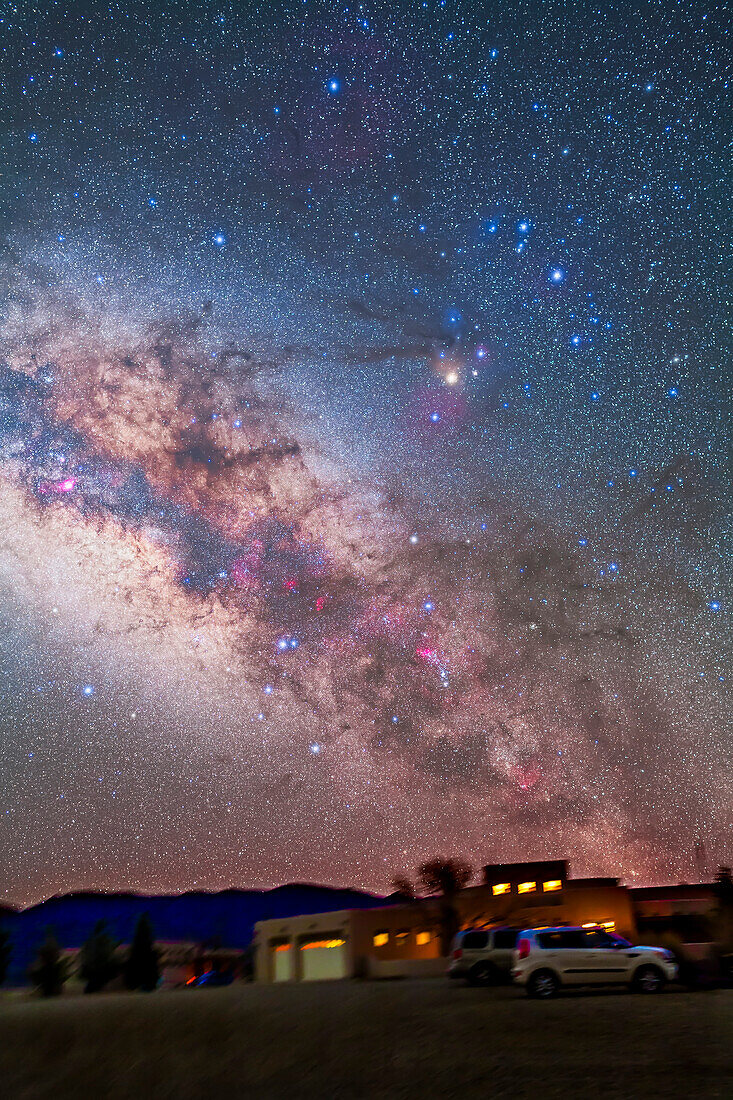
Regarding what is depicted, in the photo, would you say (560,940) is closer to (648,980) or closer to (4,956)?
(648,980)

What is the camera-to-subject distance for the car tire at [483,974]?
77.4 ft

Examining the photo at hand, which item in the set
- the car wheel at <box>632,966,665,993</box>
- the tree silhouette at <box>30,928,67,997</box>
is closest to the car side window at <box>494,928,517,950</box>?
the car wheel at <box>632,966,665,993</box>

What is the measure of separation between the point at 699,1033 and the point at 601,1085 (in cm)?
374

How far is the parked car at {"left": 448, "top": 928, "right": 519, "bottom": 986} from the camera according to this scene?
2372cm

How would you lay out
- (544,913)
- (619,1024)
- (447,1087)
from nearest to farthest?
(447,1087) → (619,1024) → (544,913)

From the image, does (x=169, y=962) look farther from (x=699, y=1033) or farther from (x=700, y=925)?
(x=699, y=1033)

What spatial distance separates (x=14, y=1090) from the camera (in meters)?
15.1

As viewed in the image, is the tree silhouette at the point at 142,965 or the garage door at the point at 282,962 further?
the tree silhouette at the point at 142,965

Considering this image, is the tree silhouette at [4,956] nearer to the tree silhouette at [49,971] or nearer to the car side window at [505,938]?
the tree silhouette at [49,971]

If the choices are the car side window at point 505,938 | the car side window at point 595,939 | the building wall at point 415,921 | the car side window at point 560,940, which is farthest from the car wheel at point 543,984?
the building wall at point 415,921

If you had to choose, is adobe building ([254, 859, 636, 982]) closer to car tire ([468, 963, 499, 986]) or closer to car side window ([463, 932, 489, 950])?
car side window ([463, 932, 489, 950])

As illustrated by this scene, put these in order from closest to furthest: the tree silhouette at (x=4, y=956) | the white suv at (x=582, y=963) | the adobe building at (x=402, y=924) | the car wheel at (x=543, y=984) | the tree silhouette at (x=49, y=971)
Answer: the car wheel at (x=543, y=984) < the white suv at (x=582, y=963) < the adobe building at (x=402, y=924) < the tree silhouette at (x=49, y=971) < the tree silhouette at (x=4, y=956)

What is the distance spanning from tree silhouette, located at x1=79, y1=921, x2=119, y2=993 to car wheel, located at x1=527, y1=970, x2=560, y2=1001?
53484mm

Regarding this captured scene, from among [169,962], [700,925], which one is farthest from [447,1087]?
[169,962]
